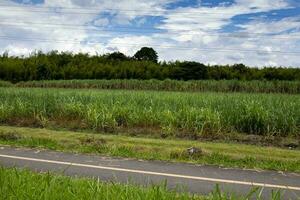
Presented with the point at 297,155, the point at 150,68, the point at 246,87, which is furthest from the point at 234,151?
the point at 150,68

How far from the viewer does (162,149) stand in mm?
14586

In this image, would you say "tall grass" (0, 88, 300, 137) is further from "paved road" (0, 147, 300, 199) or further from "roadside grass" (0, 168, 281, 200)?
"roadside grass" (0, 168, 281, 200)

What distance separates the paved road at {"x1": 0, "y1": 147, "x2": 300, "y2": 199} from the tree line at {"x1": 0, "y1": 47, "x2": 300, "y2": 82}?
54.0 m

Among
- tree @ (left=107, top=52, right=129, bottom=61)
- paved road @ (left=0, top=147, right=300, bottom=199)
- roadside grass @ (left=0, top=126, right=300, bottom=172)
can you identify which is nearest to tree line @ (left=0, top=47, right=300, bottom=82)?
tree @ (left=107, top=52, right=129, bottom=61)

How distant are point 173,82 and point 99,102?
31.7m

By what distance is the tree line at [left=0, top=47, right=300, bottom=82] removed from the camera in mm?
67500

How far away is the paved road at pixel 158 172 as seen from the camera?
9570mm

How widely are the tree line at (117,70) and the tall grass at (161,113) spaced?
1786 inches

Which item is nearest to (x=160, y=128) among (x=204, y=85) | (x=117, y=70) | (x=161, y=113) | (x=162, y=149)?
(x=161, y=113)

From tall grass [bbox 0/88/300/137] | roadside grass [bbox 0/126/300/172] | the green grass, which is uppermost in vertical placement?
the green grass

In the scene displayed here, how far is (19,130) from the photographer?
18.4m

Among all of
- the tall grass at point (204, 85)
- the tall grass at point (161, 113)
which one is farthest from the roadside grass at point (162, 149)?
the tall grass at point (204, 85)

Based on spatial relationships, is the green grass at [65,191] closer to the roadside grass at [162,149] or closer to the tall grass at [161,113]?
the roadside grass at [162,149]

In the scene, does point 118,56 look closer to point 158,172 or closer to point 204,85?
point 204,85
